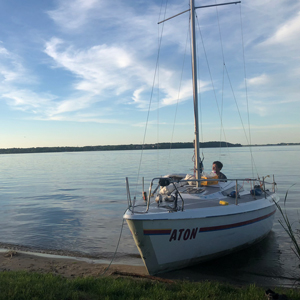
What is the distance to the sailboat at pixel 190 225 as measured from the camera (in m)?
6.54

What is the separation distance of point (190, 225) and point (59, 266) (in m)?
3.58

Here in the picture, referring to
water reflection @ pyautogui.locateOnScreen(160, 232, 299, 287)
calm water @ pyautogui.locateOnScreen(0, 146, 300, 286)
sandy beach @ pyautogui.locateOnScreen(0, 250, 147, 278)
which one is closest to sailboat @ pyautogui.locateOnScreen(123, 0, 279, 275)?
water reflection @ pyautogui.locateOnScreen(160, 232, 299, 287)

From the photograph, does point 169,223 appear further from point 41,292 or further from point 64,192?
point 64,192

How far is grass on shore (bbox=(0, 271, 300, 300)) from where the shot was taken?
4.91 m

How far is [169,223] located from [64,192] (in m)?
16.5

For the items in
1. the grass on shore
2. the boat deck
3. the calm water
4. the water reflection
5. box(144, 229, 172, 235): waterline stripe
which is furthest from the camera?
the calm water

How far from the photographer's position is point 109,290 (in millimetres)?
5234

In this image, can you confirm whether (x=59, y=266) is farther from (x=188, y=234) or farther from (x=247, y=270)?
(x=247, y=270)

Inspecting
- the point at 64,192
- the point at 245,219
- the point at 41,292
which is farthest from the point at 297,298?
the point at 64,192

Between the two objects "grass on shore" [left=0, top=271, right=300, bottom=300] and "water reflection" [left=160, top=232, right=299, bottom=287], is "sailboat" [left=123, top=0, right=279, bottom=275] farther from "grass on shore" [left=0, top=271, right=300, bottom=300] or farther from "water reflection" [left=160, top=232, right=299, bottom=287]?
"grass on shore" [left=0, top=271, right=300, bottom=300]

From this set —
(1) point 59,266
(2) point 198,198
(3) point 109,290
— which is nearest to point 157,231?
(3) point 109,290

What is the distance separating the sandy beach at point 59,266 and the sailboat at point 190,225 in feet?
2.86

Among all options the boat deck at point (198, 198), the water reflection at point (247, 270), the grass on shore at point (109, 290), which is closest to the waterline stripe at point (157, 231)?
the boat deck at point (198, 198)

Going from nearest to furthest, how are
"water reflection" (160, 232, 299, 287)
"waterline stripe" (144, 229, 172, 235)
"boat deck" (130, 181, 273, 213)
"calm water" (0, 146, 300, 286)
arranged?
"waterline stripe" (144, 229, 172, 235)
"water reflection" (160, 232, 299, 287)
"boat deck" (130, 181, 273, 213)
"calm water" (0, 146, 300, 286)
